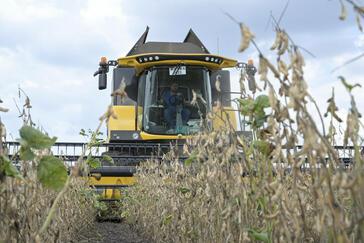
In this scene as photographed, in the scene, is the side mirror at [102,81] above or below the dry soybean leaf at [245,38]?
above

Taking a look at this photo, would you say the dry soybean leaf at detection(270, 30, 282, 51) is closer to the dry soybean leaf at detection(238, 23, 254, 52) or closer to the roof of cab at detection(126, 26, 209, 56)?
the dry soybean leaf at detection(238, 23, 254, 52)

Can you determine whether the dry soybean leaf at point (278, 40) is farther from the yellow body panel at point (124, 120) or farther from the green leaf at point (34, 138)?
the yellow body panel at point (124, 120)

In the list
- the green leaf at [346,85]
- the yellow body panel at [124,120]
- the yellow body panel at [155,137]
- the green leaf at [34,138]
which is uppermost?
the yellow body panel at [124,120]

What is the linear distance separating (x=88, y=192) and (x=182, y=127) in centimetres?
199

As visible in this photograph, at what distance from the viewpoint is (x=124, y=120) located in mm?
8492

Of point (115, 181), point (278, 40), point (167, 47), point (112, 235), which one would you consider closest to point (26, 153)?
point (278, 40)

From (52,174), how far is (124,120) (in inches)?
269

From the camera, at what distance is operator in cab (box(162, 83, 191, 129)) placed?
7574 millimetres

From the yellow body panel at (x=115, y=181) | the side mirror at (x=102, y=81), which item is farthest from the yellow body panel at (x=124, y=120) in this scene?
the yellow body panel at (x=115, y=181)

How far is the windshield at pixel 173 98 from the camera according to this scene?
7.58 meters

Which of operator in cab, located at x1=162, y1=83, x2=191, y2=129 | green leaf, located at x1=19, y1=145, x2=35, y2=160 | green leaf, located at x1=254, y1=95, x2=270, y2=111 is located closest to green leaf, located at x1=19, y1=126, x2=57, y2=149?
green leaf, located at x1=19, y1=145, x2=35, y2=160

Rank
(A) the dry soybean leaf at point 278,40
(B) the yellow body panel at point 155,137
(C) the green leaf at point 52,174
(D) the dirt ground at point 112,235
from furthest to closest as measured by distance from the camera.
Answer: (B) the yellow body panel at point 155,137 → (D) the dirt ground at point 112,235 → (C) the green leaf at point 52,174 → (A) the dry soybean leaf at point 278,40

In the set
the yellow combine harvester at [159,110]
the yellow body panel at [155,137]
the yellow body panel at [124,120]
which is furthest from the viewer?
the yellow body panel at [124,120]

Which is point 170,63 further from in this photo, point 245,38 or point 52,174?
point 245,38
